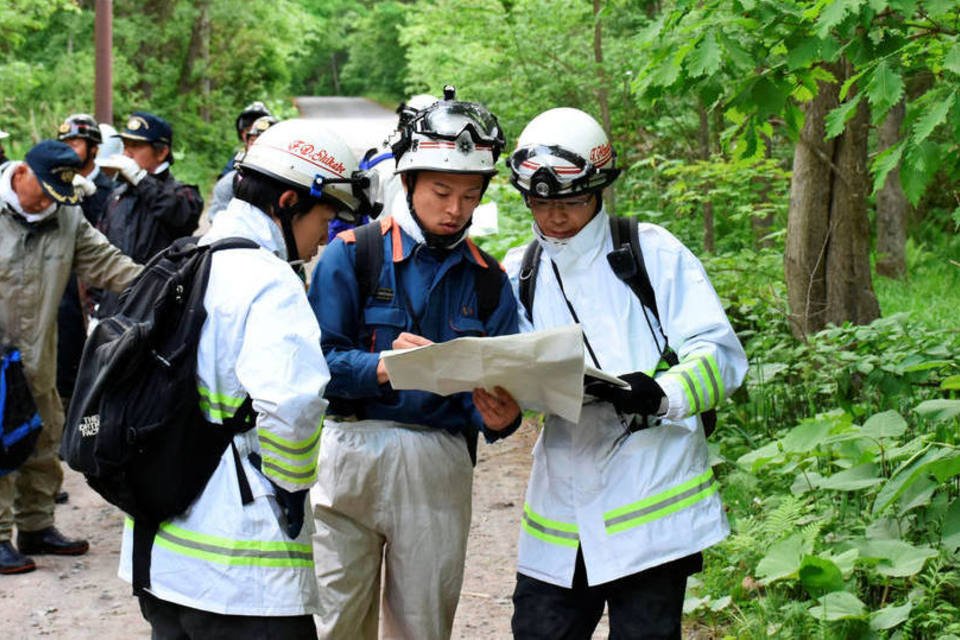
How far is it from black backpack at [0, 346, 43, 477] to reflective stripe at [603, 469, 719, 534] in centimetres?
354

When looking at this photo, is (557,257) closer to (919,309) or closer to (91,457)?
(91,457)

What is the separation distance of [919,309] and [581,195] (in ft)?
23.7

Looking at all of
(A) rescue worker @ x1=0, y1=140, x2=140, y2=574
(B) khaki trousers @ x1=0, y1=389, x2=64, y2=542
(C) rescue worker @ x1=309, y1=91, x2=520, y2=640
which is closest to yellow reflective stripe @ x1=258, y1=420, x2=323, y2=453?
(C) rescue worker @ x1=309, y1=91, x2=520, y2=640

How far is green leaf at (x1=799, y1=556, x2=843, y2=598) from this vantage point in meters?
4.93

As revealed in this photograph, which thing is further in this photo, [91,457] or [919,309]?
[919,309]

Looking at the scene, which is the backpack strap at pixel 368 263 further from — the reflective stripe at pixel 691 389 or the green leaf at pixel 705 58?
the green leaf at pixel 705 58

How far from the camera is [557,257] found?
154 inches

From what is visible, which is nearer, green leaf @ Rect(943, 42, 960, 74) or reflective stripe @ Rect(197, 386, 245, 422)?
reflective stripe @ Rect(197, 386, 245, 422)

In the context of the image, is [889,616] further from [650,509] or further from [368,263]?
[368,263]

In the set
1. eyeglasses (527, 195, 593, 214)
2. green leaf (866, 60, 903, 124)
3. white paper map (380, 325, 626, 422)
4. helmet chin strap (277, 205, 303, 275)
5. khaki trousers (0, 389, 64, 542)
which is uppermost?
green leaf (866, 60, 903, 124)

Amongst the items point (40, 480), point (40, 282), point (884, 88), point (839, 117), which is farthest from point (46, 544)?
point (884, 88)

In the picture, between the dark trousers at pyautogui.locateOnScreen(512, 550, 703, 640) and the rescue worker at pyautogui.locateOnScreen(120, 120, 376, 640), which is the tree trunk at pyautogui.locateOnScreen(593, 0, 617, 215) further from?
the rescue worker at pyautogui.locateOnScreen(120, 120, 376, 640)

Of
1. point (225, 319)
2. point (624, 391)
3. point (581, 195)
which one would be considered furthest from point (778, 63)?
point (225, 319)

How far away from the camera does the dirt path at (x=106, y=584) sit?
232 inches
